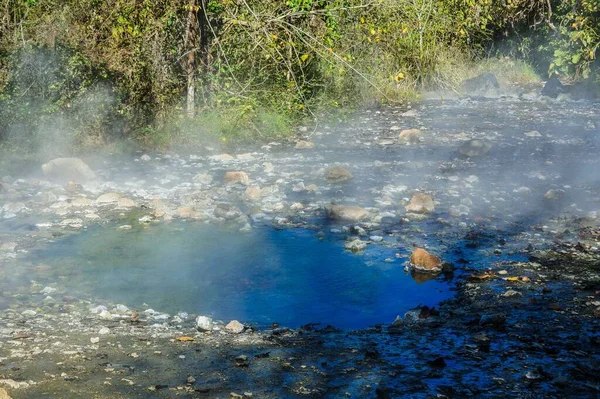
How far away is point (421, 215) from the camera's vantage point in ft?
17.3

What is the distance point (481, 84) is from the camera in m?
11.1

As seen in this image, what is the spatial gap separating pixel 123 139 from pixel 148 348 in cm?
428

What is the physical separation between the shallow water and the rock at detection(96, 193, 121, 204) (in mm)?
606

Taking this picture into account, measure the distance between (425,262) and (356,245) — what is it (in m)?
0.55

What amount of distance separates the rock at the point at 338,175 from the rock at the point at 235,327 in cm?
297

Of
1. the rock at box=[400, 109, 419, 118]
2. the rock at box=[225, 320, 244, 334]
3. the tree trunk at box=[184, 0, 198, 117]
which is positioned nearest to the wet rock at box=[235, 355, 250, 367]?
the rock at box=[225, 320, 244, 334]

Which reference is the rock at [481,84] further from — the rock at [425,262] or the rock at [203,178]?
the rock at [425,262]

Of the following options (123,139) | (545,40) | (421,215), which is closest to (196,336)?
(421,215)

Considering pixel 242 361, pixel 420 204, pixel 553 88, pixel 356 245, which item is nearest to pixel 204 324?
pixel 242 361

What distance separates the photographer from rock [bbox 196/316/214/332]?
3.39 metres

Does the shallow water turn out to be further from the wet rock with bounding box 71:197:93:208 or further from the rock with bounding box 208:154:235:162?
the rock with bounding box 208:154:235:162

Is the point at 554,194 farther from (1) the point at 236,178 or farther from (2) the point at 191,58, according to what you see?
(2) the point at 191,58

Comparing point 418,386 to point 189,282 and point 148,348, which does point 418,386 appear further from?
point 189,282

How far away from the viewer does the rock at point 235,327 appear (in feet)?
11.1
